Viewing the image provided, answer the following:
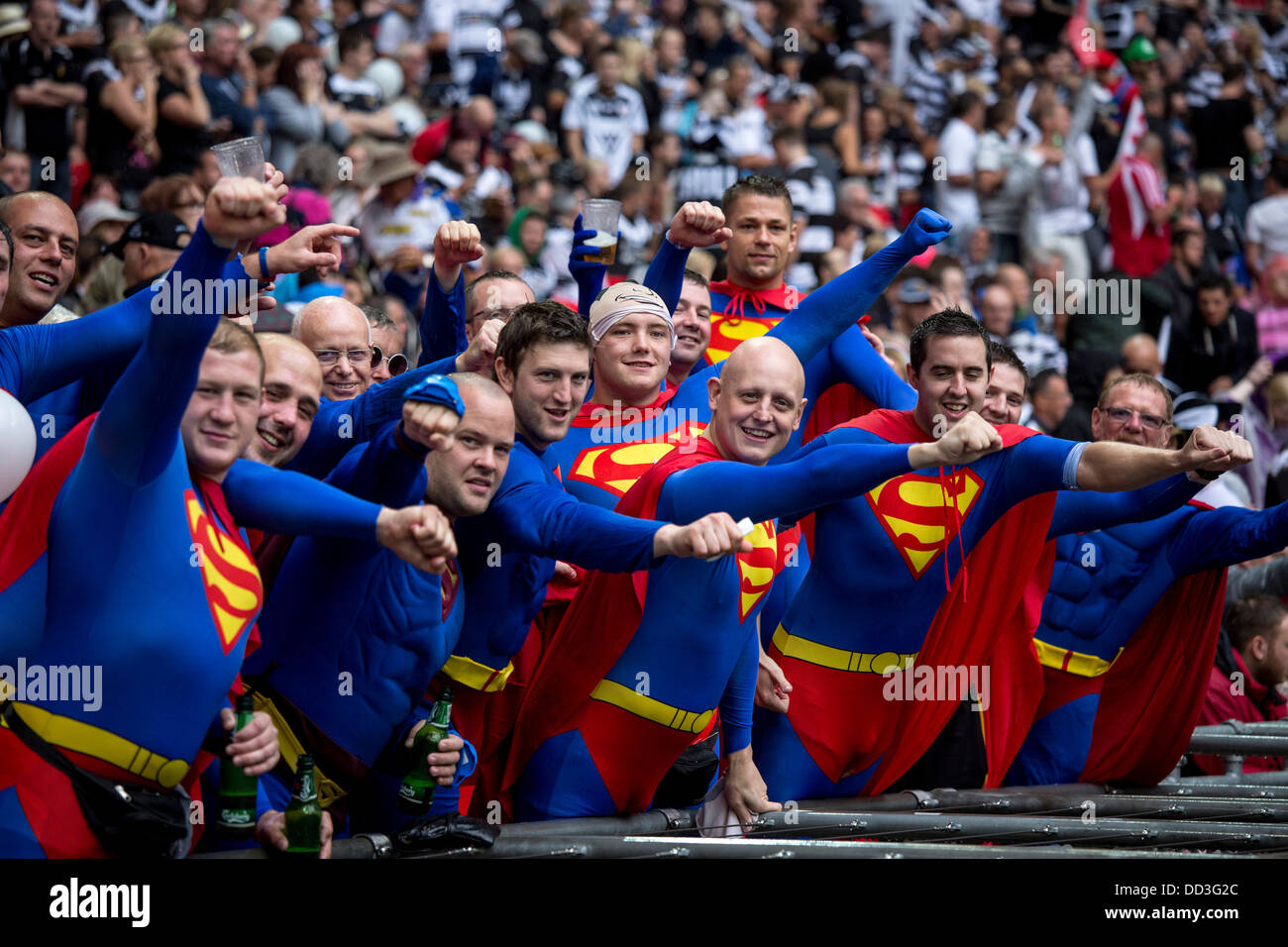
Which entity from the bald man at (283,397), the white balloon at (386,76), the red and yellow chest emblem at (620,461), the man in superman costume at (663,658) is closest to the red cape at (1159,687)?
the man in superman costume at (663,658)

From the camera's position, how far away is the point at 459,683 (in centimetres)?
430

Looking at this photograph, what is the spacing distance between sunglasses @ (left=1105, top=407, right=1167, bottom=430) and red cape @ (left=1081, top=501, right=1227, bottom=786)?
21.9 inches

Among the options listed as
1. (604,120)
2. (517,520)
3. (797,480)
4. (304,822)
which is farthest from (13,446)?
(604,120)

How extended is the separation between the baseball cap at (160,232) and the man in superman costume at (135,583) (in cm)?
281

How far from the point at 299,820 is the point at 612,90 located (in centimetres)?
980

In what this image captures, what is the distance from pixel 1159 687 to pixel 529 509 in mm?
2874

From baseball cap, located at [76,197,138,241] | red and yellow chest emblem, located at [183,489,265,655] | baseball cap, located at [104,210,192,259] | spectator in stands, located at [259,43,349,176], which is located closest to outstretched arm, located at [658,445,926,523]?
red and yellow chest emblem, located at [183,489,265,655]

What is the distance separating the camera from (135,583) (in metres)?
3.33

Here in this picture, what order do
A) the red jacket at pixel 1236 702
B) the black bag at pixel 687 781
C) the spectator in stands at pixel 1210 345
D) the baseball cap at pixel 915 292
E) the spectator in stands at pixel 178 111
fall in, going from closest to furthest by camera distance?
the black bag at pixel 687 781, the red jacket at pixel 1236 702, the baseball cap at pixel 915 292, the spectator in stands at pixel 178 111, the spectator in stands at pixel 1210 345

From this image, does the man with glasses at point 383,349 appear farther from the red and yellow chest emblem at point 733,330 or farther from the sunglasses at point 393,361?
the red and yellow chest emblem at point 733,330

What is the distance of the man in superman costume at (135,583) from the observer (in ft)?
10.8

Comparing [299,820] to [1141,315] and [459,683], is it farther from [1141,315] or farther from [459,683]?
[1141,315]

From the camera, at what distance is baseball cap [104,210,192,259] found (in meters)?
6.13

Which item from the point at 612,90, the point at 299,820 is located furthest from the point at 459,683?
the point at 612,90
